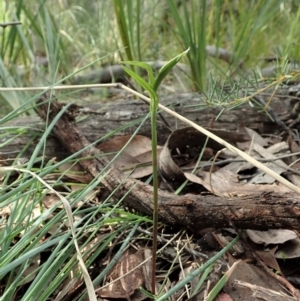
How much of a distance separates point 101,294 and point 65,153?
0.55m

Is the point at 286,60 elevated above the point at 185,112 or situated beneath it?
elevated above

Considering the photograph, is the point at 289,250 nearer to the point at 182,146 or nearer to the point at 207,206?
the point at 207,206

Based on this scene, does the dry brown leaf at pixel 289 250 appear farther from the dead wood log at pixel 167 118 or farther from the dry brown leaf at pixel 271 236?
the dead wood log at pixel 167 118

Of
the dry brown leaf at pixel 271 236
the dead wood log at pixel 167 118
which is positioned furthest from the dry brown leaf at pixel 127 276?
the dead wood log at pixel 167 118

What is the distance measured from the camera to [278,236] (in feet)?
2.93

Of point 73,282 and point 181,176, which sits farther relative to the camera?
point 181,176

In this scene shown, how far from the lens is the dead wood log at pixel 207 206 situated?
2.46ft

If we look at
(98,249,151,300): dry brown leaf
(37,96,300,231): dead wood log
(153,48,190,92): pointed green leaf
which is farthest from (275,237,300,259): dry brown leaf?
(153,48,190,92): pointed green leaf

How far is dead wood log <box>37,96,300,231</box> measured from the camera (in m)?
0.75

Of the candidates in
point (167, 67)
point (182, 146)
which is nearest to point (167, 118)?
point (182, 146)

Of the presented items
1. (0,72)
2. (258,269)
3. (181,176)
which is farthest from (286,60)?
(0,72)

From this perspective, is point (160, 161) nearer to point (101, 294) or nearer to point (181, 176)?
point (181, 176)

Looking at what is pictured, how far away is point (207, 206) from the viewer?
2.77 ft

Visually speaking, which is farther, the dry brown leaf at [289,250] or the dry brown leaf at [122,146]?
the dry brown leaf at [122,146]
